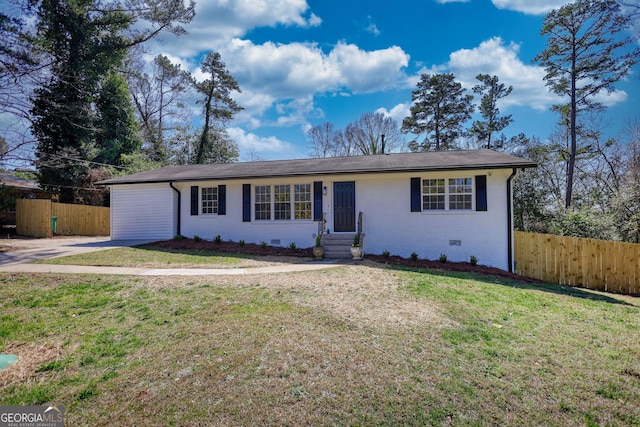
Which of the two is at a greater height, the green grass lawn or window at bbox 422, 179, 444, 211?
window at bbox 422, 179, 444, 211

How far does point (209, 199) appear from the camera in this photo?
14266mm

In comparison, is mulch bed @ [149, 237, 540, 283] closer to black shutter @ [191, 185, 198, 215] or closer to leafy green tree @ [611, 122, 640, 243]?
black shutter @ [191, 185, 198, 215]

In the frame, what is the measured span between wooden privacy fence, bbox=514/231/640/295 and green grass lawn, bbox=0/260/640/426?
416 centimetres

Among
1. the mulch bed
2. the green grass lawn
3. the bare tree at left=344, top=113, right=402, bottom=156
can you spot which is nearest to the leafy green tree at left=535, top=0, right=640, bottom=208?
the mulch bed

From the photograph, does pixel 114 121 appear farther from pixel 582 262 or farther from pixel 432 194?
pixel 582 262

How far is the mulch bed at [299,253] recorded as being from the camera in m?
10.1

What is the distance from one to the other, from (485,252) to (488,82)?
66.1ft

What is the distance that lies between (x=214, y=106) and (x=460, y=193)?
84.5 feet

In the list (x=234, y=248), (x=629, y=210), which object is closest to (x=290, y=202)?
(x=234, y=248)

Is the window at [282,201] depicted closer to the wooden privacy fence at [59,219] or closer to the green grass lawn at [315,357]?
the green grass lawn at [315,357]

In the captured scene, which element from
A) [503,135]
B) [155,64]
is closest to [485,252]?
[503,135]

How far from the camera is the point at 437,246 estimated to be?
1180cm

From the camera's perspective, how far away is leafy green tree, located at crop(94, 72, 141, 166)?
22922 millimetres

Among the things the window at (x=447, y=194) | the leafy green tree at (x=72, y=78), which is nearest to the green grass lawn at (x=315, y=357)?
→ the window at (x=447, y=194)
